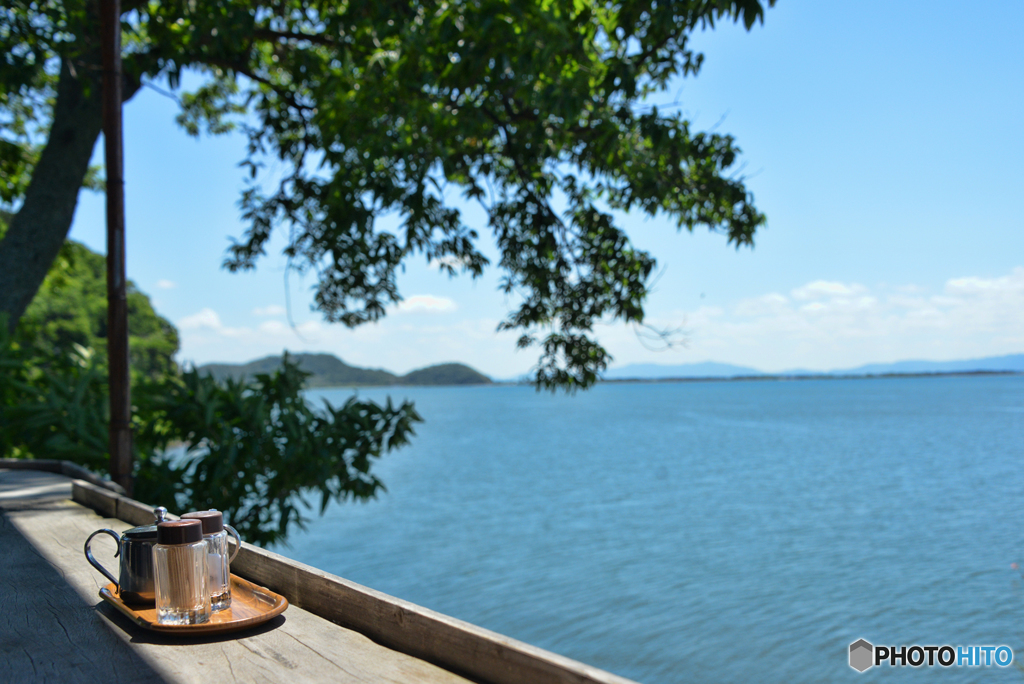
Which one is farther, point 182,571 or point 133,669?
point 182,571

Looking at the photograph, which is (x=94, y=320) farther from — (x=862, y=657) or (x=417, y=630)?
(x=417, y=630)

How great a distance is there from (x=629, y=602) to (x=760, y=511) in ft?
36.8

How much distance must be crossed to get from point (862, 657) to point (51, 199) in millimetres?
12070

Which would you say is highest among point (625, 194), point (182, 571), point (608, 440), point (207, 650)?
point (625, 194)

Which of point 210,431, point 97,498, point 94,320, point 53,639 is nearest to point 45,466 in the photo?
point 210,431

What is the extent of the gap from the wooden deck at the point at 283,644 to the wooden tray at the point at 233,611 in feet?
0.09

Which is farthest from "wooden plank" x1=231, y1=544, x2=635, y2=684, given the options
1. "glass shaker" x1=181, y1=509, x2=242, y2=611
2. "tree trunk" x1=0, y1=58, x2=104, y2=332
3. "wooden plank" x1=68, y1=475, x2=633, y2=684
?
"tree trunk" x1=0, y1=58, x2=104, y2=332

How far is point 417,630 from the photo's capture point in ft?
4.62

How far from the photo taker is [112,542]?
2.48 metres

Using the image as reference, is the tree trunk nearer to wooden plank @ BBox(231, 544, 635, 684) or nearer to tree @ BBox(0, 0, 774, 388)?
tree @ BBox(0, 0, 774, 388)

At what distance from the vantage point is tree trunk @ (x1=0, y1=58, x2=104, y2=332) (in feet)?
20.2

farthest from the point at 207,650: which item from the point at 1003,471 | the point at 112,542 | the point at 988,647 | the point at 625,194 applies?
the point at 1003,471

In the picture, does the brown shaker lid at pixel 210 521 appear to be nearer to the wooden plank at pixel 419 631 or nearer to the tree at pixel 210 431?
the wooden plank at pixel 419 631

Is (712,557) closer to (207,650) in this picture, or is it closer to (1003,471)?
(207,650)
